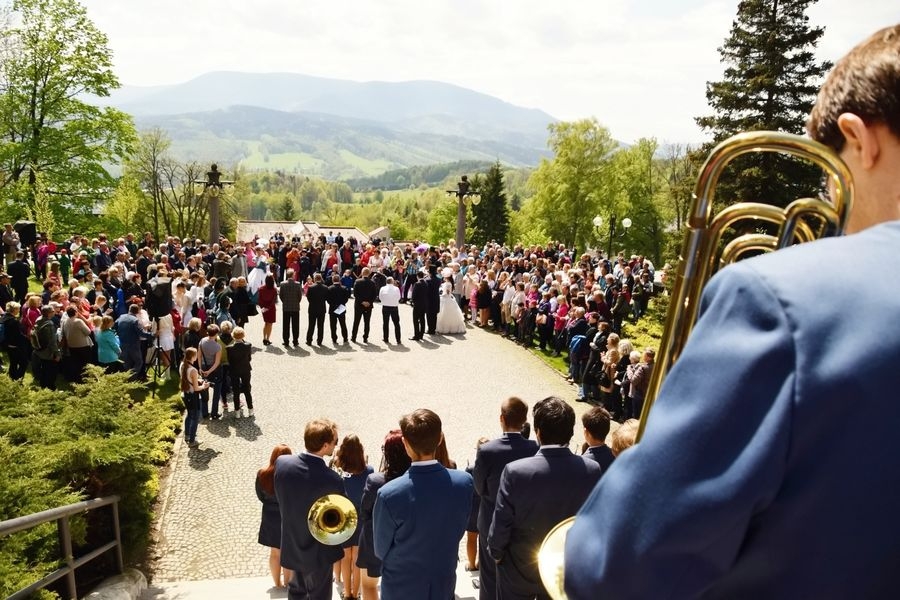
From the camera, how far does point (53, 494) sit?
5.07 metres

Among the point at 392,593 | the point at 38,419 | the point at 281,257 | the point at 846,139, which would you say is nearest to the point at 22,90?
the point at 281,257

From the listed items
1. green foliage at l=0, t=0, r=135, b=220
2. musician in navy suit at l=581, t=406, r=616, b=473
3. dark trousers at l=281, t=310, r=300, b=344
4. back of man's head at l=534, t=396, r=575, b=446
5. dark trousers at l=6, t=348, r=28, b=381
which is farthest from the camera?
green foliage at l=0, t=0, r=135, b=220

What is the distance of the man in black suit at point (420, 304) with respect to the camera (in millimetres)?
17562

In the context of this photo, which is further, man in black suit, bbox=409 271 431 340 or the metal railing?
man in black suit, bbox=409 271 431 340

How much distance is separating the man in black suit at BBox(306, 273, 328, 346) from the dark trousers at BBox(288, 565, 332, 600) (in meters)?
11.1

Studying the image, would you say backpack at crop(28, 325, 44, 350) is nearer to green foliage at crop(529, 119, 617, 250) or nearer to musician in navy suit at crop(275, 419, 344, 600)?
musician in navy suit at crop(275, 419, 344, 600)

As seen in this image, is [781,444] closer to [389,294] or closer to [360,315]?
[389,294]

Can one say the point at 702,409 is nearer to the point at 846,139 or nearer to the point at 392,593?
the point at 846,139

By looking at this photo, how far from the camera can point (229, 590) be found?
6.68m

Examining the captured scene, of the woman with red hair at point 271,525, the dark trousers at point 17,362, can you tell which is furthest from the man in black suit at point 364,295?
the woman with red hair at point 271,525

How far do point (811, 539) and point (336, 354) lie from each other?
51.0ft

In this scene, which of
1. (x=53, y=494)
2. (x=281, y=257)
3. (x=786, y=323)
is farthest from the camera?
(x=281, y=257)

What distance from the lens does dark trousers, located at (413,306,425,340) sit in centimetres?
1783

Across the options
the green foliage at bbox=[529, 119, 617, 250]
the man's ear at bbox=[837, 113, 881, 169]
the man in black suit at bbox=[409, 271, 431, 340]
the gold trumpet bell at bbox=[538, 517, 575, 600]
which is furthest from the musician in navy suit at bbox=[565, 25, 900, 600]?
the green foliage at bbox=[529, 119, 617, 250]
